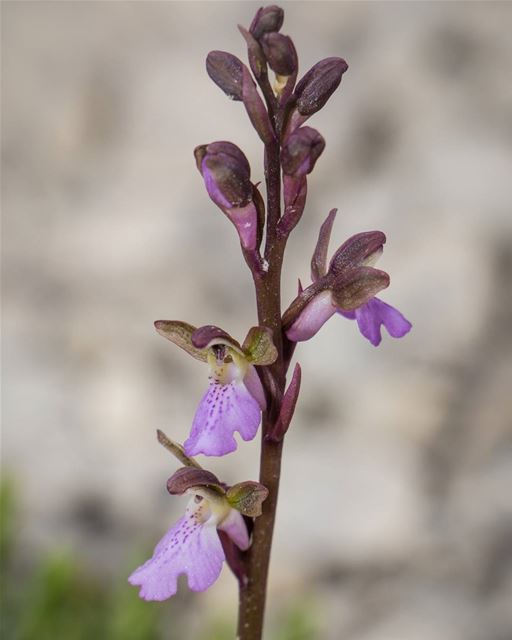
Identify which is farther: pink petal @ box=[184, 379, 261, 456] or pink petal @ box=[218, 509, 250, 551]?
pink petal @ box=[218, 509, 250, 551]

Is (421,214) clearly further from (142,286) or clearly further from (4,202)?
(4,202)

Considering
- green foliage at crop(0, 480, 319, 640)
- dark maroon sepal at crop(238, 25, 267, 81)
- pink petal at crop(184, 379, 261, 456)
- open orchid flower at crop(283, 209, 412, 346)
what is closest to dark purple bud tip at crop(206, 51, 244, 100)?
dark maroon sepal at crop(238, 25, 267, 81)

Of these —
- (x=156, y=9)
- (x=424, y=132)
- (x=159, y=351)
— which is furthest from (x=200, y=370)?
(x=156, y=9)

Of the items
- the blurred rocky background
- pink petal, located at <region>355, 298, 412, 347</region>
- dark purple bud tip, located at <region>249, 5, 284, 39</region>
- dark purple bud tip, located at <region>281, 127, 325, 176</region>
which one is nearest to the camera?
dark purple bud tip, located at <region>281, 127, 325, 176</region>

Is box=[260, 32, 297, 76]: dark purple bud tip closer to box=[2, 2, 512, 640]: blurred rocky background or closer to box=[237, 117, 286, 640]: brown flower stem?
box=[237, 117, 286, 640]: brown flower stem

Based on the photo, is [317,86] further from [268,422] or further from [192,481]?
[192,481]

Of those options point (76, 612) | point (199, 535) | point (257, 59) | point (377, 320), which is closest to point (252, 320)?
point (76, 612)
